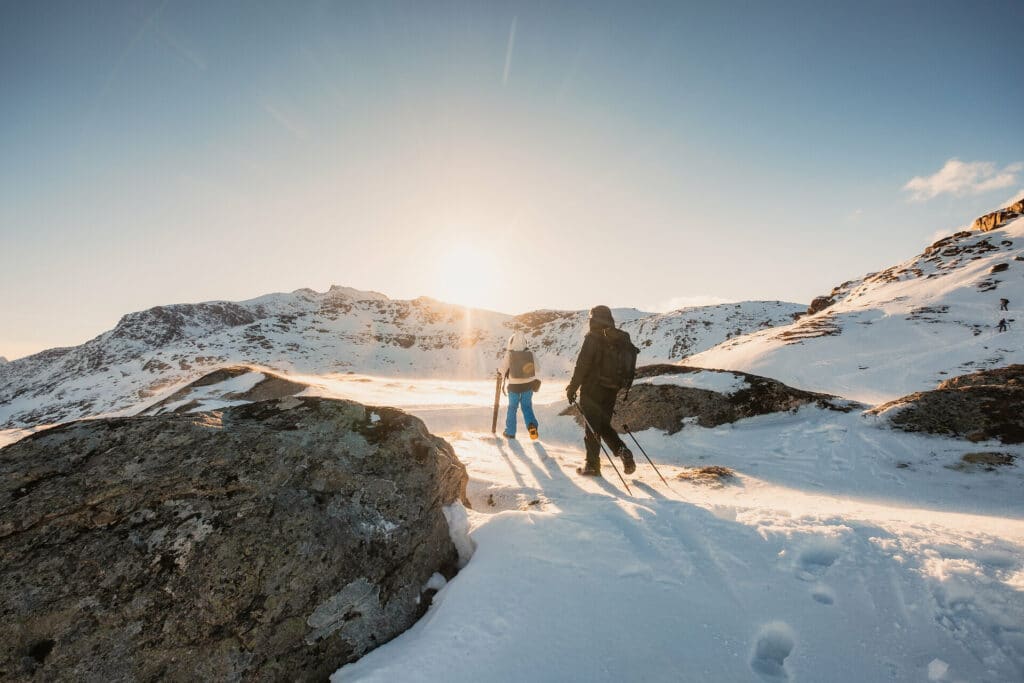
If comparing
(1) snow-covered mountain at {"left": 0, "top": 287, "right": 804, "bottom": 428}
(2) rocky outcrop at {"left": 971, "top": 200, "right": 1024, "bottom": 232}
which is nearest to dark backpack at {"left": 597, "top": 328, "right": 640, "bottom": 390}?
(1) snow-covered mountain at {"left": 0, "top": 287, "right": 804, "bottom": 428}

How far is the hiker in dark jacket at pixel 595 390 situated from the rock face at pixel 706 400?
3.16 m

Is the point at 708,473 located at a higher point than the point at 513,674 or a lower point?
lower

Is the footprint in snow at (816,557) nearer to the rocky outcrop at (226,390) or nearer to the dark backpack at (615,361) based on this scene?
the dark backpack at (615,361)

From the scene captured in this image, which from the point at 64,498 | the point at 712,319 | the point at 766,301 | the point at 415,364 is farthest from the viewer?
the point at 415,364

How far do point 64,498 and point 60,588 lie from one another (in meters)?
0.55

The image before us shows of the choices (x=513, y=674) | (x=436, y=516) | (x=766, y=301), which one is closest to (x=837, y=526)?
(x=513, y=674)

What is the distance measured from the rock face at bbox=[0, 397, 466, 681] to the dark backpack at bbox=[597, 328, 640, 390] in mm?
3726

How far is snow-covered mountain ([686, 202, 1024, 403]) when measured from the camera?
18.4 meters

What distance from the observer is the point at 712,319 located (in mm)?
62969

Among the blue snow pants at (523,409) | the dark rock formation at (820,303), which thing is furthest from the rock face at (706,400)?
the dark rock formation at (820,303)

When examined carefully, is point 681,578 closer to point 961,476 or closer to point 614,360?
point 614,360

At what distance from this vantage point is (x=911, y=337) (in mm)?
22750

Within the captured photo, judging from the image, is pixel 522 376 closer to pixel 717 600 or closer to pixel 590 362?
pixel 590 362

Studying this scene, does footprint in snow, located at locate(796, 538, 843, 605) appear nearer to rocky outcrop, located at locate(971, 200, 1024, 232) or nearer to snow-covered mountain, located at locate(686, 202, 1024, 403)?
snow-covered mountain, located at locate(686, 202, 1024, 403)
